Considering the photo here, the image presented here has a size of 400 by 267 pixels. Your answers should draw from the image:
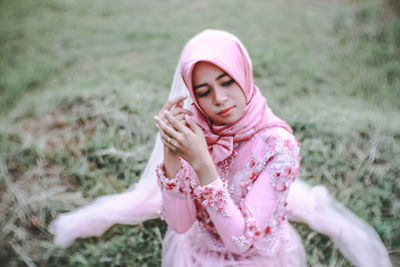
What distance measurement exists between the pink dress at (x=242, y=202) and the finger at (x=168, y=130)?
→ 242 millimetres

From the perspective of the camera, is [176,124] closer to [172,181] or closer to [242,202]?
[172,181]

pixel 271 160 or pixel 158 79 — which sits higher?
pixel 271 160

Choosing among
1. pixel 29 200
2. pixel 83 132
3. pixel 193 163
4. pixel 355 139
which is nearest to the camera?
pixel 193 163

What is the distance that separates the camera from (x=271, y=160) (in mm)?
1553

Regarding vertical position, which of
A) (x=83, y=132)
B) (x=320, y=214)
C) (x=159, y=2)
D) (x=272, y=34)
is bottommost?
(x=320, y=214)

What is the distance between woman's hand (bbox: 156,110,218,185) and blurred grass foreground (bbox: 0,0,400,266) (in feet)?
3.85

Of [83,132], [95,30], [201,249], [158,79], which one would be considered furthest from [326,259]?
[95,30]

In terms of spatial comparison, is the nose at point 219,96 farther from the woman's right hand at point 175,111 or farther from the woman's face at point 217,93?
the woman's right hand at point 175,111

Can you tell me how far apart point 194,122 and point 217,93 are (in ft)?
0.61

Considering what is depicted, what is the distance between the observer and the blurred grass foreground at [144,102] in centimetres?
246

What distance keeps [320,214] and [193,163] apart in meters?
1.43

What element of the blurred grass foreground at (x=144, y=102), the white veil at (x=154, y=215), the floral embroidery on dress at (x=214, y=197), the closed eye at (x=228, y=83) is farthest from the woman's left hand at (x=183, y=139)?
the blurred grass foreground at (x=144, y=102)

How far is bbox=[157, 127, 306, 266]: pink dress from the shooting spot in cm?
150

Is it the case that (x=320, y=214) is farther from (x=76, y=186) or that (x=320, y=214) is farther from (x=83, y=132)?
(x=83, y=132)
